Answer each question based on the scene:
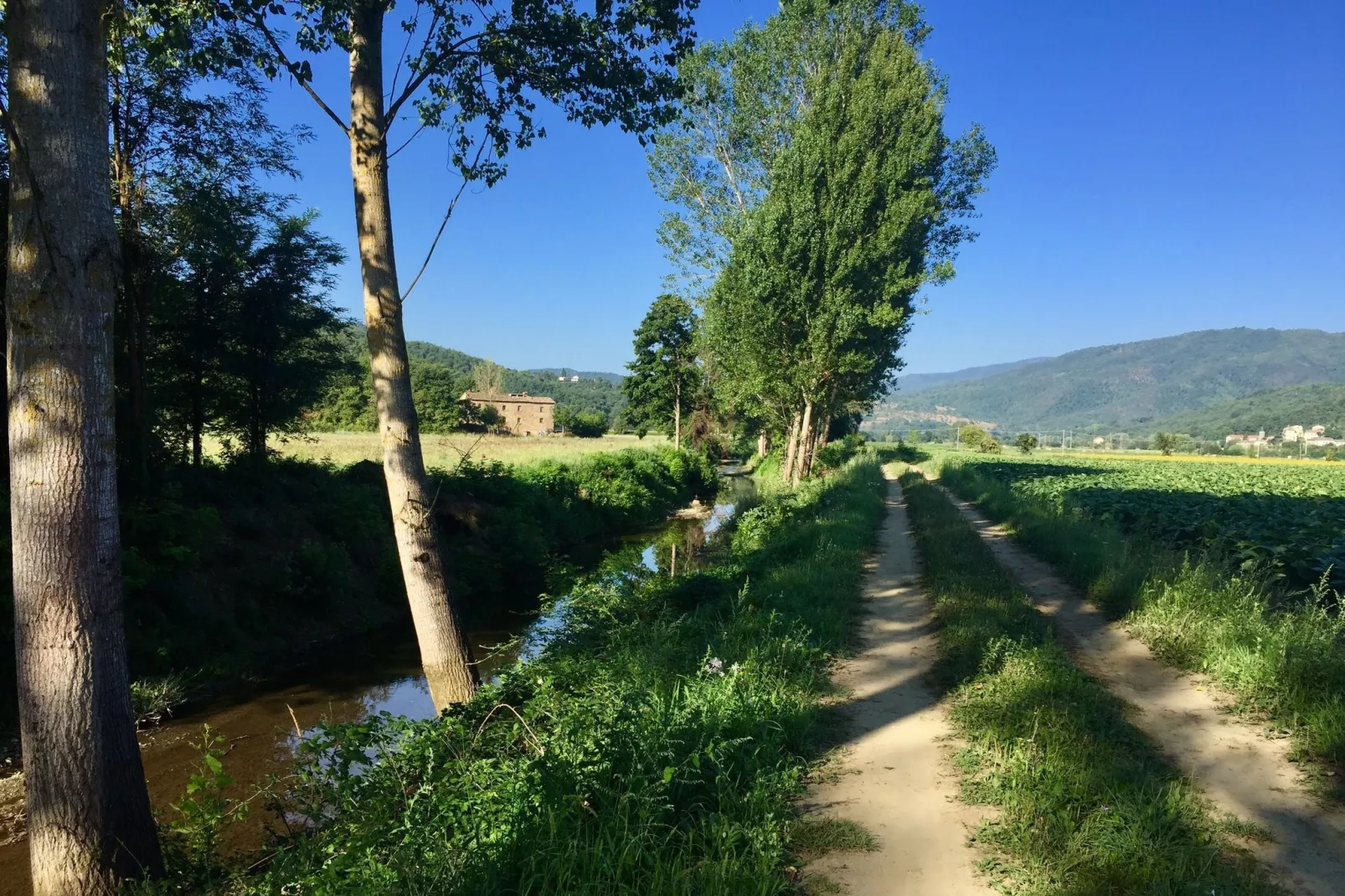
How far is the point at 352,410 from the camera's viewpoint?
169ft

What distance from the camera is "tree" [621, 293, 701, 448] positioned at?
45.0m

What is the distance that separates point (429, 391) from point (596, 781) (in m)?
57.0

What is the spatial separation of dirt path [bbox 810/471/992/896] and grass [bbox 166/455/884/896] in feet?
0.71

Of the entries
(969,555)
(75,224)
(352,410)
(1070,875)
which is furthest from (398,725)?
(352,410)

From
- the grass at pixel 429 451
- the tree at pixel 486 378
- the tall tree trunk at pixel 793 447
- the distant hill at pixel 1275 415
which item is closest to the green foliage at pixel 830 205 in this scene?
the tall tree trunk at pixel 793 447

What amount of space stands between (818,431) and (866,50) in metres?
15.5

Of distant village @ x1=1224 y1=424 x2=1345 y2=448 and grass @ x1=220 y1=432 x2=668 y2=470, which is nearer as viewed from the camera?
grass @ x1=220 y1=432 x2=668 y2=470

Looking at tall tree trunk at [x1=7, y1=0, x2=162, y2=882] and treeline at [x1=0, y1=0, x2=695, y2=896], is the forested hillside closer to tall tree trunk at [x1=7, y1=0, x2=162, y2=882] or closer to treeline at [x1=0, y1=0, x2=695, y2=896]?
treeline at [x1=0, y1=0, x2=695, y2=896]

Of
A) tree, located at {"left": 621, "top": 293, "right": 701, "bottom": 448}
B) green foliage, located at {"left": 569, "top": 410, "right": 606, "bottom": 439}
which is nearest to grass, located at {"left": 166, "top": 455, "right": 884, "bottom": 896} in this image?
tree, located at {"left": 621, "top": 293, "right": 701, "bottom": 448}

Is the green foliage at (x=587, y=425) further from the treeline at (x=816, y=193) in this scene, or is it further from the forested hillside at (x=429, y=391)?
the treeline at (x=816, y=193)

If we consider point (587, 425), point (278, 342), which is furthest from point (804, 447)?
point (587, 425)

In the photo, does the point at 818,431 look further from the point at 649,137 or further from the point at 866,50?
the point at 649,137

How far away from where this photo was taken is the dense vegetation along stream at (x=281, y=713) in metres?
6.53

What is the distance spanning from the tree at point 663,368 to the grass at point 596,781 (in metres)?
39.1
